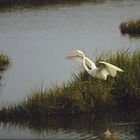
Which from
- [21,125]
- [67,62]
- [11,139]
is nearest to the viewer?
[11,139]

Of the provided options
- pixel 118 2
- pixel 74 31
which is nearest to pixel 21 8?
pixel 118 2

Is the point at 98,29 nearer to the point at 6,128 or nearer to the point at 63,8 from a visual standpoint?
the point at 63,8

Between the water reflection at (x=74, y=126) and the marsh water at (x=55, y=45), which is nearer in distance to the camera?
the water reflection at (x=74, y=126)

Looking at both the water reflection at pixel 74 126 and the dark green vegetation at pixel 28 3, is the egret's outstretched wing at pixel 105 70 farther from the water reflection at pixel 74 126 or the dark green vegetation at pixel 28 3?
the dark green vegetation at pixel 28 3

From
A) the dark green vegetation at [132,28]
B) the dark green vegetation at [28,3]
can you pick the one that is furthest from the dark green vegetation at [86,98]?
the dark green vegetation at [28,3]

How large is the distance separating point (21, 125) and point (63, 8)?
3350 cm

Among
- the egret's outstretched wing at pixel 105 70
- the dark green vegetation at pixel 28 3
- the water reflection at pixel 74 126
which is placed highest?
the dark green vegetation at pixel 28 3

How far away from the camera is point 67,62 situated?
2078 cm

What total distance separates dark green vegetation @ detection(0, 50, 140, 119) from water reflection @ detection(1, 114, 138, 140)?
0.19m

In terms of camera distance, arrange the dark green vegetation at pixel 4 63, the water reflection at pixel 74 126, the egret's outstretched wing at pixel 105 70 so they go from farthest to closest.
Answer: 1. the dark green vegetation at pixel 4 63
2. the egret's outstretched wing at pixel 105 70
3. the water reflection at pixel 74 126

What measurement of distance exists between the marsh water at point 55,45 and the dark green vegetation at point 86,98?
311 mm

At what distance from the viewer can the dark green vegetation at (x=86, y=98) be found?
13508 millimetres

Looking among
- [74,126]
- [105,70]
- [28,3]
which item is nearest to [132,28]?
[105,70]

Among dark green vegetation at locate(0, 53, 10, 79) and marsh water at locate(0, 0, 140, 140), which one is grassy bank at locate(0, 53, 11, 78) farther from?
marsh water at locate(0, 0, 140, 140)
